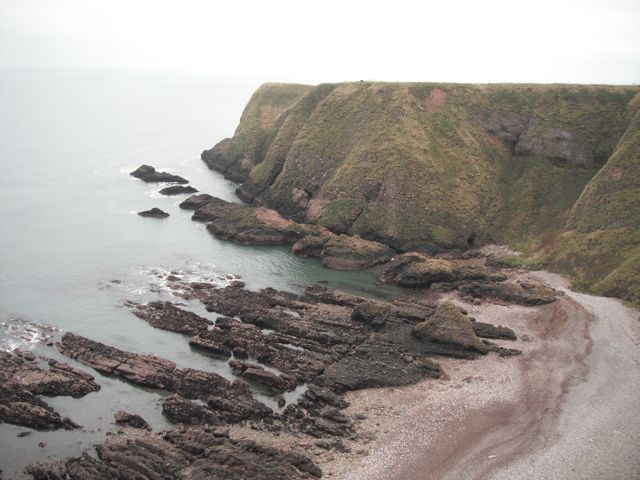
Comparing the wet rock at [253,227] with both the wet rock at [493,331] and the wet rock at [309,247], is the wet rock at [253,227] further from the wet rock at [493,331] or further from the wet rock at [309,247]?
the wet rock at [493,331]

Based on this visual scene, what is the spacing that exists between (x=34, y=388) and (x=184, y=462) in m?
16.8

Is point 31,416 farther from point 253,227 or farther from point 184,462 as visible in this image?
point 253,227

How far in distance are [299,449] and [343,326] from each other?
20968mm

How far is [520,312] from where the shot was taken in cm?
6150

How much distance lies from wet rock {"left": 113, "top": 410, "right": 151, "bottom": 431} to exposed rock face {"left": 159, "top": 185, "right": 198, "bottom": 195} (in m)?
76.7

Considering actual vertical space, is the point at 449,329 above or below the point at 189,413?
above

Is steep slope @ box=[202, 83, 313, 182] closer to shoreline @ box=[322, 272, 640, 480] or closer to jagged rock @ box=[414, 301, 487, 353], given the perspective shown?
jagged rock @ box=[414, 301, 487, 353]

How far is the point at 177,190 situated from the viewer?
113 m

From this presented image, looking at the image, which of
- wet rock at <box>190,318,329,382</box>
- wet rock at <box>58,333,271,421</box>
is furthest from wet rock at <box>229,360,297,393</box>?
wet rock at <box>58,333,271,421</box>

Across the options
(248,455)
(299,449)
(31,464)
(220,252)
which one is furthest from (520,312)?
(31,464)

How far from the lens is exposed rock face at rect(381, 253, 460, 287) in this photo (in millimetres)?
70125

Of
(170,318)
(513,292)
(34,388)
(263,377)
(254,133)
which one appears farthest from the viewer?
(254,133)

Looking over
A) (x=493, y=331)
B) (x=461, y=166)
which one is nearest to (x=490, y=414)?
(x=493, y=331)

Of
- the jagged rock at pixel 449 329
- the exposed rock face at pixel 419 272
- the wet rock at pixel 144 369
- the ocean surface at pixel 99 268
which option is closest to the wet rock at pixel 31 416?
the ocean surface at pixel 99 268
